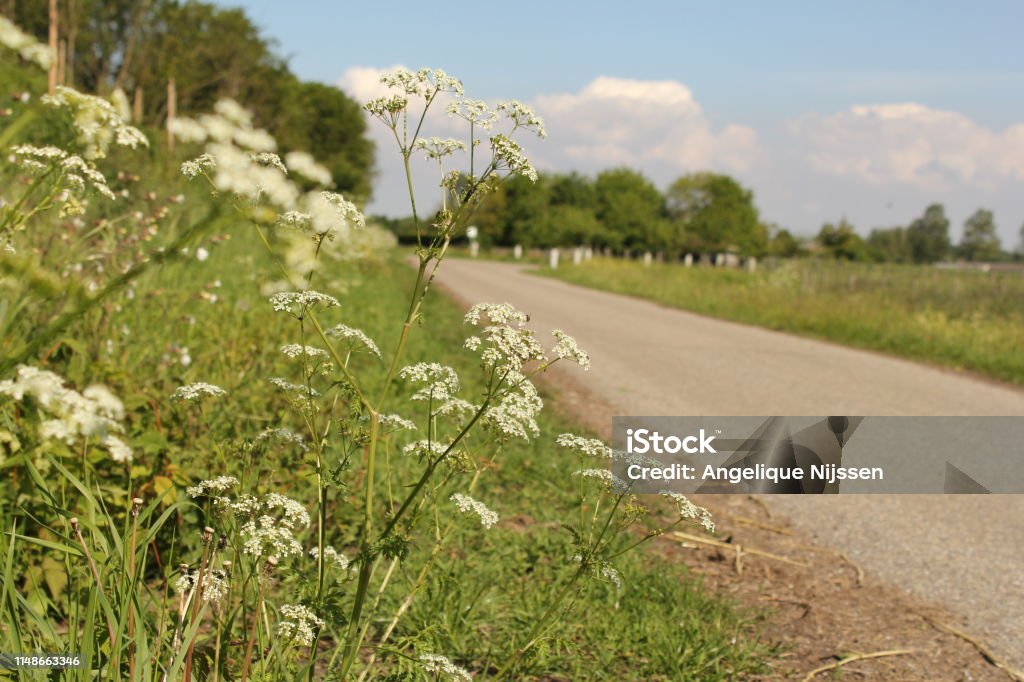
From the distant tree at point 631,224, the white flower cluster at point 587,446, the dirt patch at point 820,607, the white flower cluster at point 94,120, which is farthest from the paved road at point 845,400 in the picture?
the distant tree at point 631,224

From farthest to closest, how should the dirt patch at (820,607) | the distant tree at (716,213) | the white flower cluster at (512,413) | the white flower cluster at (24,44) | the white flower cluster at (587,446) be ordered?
the distant tree at (716,213) < the dirt patch at (820,607) < the white flower cluster at (587,446) < the white flower cluster at (512,413) < the white flower cluster at (24,44)

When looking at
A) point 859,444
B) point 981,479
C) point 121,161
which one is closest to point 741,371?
point 859,444

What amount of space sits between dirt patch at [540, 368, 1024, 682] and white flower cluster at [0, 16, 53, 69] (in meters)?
2.81

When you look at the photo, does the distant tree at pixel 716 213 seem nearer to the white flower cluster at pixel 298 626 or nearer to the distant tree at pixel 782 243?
the distant tree at pixel 782 243

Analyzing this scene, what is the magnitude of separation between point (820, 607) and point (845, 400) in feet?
15.3

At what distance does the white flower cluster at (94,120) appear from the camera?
1670 millimetres

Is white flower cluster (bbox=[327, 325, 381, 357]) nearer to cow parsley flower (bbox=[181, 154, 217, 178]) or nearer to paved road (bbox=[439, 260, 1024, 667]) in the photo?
cow parsley flower (bbox=[181, 154, 217, 178])

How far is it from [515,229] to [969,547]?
67.2m

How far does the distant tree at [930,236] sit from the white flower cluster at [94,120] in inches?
5597

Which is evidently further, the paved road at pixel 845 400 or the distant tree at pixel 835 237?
the distant tree at pixel 835 237

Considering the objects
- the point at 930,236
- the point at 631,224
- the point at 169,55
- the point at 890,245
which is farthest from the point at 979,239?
the point at 169,55

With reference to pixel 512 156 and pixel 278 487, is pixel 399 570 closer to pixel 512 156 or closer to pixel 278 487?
pixel 278 487

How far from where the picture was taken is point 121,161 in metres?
12.0

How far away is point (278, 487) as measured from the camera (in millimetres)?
3707
